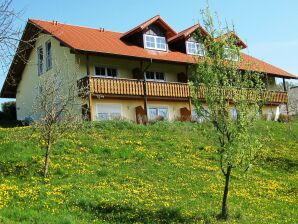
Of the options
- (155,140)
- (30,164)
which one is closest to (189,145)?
(155,140)

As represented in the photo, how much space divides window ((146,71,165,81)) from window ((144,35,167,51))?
197 centimetres

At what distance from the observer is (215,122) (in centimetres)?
1559

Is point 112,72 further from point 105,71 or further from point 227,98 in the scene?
point 227,98

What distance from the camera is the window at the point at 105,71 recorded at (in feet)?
111

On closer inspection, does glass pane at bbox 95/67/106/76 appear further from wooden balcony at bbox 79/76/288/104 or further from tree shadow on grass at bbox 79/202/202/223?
tree shadow on grass at bbox 79/202/202/223

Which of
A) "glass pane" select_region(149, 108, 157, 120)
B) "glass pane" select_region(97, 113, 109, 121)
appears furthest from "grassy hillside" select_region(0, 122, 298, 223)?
"glass pane" select_region(149, 108, 157, 120)

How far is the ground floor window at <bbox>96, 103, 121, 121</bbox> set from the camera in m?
32.0

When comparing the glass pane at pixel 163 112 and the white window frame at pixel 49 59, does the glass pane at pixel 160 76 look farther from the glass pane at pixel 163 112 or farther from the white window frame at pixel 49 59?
the white window frame at pixel 49 59

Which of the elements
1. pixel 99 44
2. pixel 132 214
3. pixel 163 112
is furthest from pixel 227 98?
Answer: pixel 163 112

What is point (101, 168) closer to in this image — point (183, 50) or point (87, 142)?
point (87, 142)

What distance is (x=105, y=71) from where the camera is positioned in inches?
1353

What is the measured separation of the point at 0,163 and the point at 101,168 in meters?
4.14

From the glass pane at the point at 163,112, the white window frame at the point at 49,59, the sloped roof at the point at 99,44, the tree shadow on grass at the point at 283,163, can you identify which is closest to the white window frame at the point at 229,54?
the tree shadow on grass at the point at 283,163

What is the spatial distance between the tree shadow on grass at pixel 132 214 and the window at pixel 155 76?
22604mm
